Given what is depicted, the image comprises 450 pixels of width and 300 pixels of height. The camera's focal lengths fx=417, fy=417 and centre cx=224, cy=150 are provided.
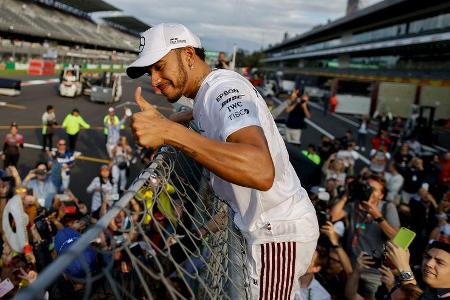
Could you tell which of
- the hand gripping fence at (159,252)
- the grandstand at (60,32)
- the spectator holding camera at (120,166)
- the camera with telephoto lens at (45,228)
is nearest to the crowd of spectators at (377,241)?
the hand gripping fence at (159,252)

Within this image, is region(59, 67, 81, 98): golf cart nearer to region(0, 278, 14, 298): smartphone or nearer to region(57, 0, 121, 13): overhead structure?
region(0, 278, 14, 298): smartphone

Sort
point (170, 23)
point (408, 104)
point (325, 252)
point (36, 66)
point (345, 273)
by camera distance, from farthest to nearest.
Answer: point (408, 104)
point (36, 66)
point (325, 252)
point (345, 273)
point (170, 23)

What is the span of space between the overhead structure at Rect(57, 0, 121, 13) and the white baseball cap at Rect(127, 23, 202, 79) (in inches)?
2741

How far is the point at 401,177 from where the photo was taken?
31.0ft

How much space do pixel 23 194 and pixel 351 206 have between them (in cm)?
506

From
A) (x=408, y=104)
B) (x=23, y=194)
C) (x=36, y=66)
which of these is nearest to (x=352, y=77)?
(x=408, y=104)

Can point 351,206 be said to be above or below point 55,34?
below

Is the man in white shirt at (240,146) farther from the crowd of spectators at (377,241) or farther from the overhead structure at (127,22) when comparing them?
the overhead structure at (127,22)

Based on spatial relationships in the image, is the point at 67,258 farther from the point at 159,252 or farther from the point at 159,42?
the point at 159,42

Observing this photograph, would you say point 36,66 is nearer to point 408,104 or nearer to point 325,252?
point 408,104

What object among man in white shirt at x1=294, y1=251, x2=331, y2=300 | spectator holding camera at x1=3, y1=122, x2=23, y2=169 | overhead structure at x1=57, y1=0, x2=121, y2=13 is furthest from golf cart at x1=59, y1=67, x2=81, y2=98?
overhead structure at x1=57, y1=0, x2=121, y2=13

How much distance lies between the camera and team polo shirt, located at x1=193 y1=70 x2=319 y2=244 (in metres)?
1.65

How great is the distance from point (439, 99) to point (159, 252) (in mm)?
36992

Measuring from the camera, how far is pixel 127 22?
8469cm
